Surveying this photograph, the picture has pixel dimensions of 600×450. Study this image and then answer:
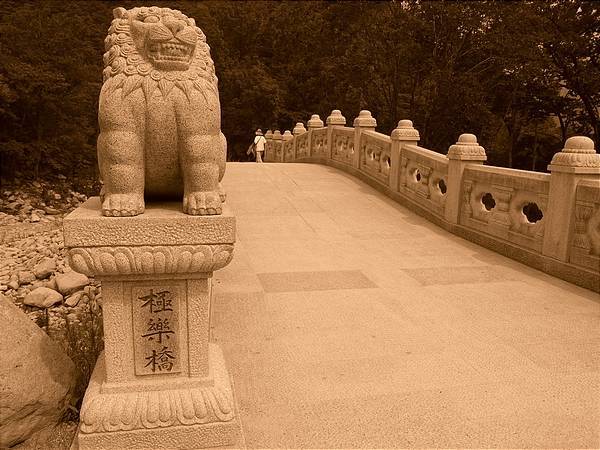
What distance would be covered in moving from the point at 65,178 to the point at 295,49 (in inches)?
628

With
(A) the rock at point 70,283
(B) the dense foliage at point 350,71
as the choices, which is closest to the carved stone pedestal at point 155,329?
(A) the rock at point 70,283

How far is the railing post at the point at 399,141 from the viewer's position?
9062 mm

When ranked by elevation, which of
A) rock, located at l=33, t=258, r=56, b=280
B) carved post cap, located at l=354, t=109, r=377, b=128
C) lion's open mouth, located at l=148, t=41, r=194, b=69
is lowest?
rock, located at l=33, t=258, r=56, b=280

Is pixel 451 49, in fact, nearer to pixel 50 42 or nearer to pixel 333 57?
pixel 333 57

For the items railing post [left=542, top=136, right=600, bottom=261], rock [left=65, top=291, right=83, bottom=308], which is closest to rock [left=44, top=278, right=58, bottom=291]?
rock [left=65, top=291, right=83, bottom=308]

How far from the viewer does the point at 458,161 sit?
728 centimetres

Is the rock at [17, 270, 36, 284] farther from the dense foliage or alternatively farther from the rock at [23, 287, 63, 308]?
the dense foliage

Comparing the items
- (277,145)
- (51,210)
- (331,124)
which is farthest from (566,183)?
(277,145)

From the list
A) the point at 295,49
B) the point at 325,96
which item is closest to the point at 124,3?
the point at 295,49

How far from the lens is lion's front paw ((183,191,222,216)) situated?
265cm

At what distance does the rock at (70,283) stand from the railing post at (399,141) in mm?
5337

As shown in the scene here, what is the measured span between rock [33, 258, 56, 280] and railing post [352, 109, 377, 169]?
635 centimetres

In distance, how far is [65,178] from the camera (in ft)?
49.3

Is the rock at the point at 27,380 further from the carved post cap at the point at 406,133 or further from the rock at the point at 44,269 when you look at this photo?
the carved post cap at the point at 406,133
